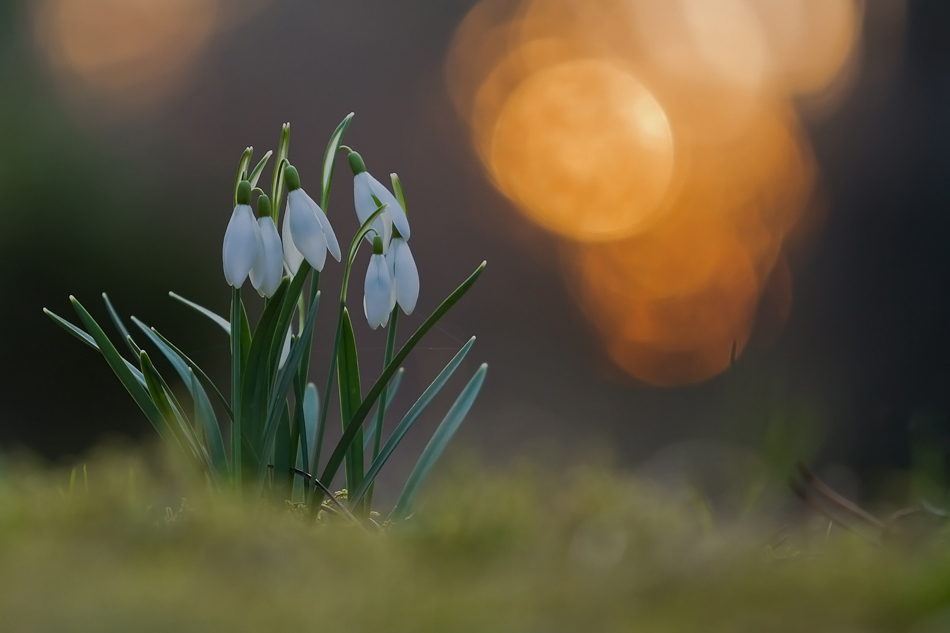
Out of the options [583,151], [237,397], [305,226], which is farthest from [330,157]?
[583,151]

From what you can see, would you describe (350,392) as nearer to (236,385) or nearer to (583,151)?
(236,385)

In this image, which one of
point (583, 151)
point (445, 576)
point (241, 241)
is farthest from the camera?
point (583, 151)

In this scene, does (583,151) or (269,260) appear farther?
(583,151)

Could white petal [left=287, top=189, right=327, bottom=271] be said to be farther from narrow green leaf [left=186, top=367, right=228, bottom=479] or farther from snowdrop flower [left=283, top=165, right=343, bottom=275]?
narrow green leaf [left=186, top=367, right=228, bottom=479]

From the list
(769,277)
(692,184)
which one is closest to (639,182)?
(692,184)

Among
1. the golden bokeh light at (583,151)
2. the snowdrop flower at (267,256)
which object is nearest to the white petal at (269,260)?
the snowdrop flower at (267,256)

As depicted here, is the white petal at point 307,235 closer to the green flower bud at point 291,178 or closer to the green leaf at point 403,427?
the green flower bud at point 291,178

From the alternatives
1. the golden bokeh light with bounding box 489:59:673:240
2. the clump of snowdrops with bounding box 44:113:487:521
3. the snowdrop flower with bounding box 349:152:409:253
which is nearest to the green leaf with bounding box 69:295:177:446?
the clump of snowdrops with bounding box 44:113:487:521
